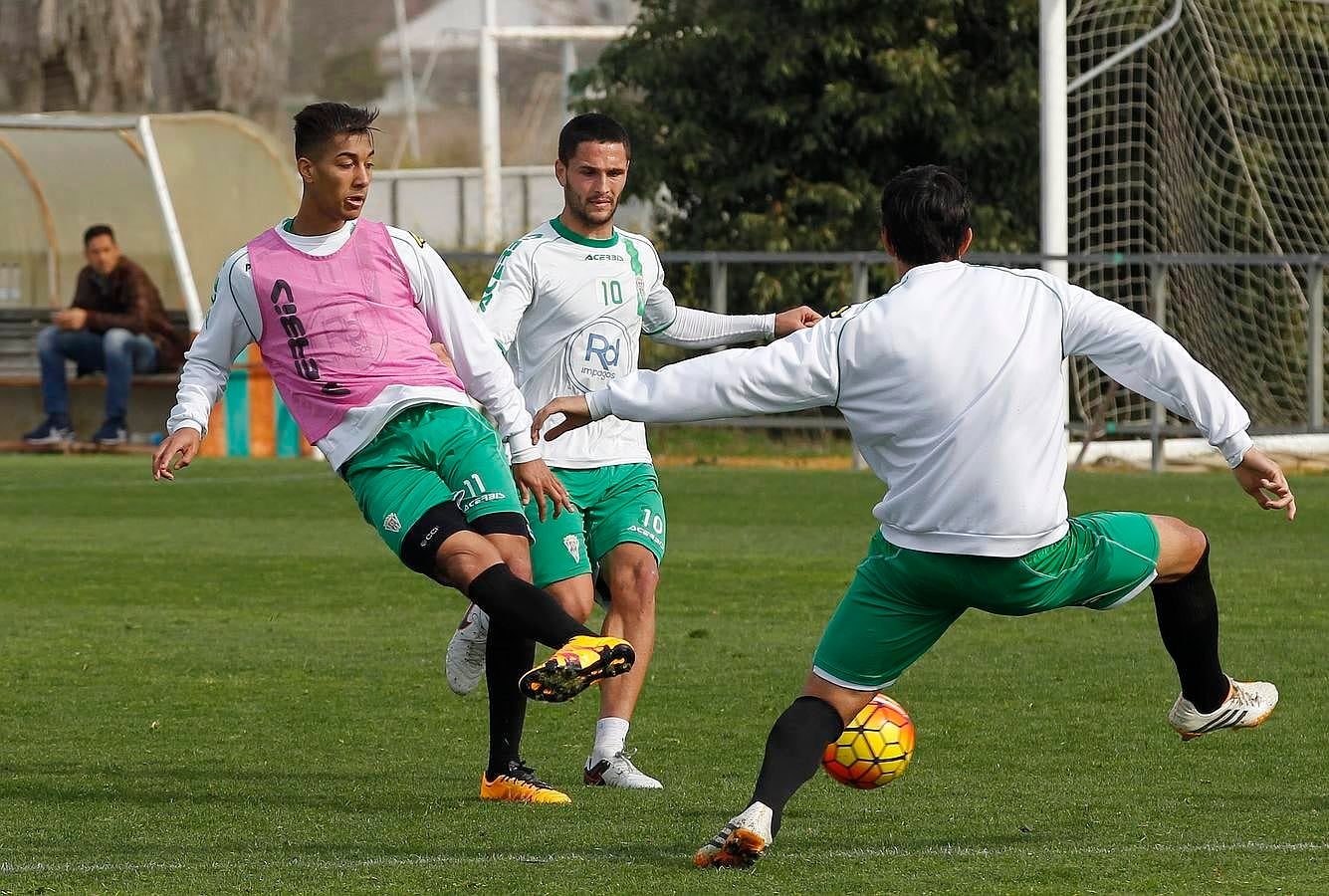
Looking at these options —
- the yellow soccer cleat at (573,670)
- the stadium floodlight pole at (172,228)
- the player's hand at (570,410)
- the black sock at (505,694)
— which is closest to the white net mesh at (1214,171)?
the stadium floodlight pole at (172,228)

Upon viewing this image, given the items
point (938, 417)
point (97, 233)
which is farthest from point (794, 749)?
point (97, 233)

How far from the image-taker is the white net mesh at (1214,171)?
19.7m

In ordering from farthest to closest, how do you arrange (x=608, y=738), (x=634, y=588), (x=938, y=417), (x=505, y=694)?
(x=634, y=588) < (x=608, y=738) < (x=505, y=694) < (x=938, y=417)

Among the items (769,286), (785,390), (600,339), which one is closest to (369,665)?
(600,339)

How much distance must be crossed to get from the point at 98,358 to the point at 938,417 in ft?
54.1

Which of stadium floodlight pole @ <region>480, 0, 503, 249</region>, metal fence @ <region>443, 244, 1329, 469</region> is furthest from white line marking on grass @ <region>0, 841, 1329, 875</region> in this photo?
stadium floodlight pole @ <region>480, 0, 503, 249</region>

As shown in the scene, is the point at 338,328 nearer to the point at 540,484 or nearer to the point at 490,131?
the point at 540,484

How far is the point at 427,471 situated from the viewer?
6344 mm

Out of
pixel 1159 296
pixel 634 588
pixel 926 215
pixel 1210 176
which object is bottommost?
pixel 1159 296

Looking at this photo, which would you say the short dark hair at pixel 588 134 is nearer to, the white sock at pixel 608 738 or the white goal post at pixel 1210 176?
the white sock at pixel 608 738

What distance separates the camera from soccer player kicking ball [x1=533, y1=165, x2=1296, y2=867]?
534 centimetres

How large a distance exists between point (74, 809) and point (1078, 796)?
2816 mm

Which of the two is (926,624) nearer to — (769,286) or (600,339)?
(600,339)

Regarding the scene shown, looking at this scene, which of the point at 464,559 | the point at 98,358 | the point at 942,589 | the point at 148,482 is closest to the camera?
the point at 942,589
